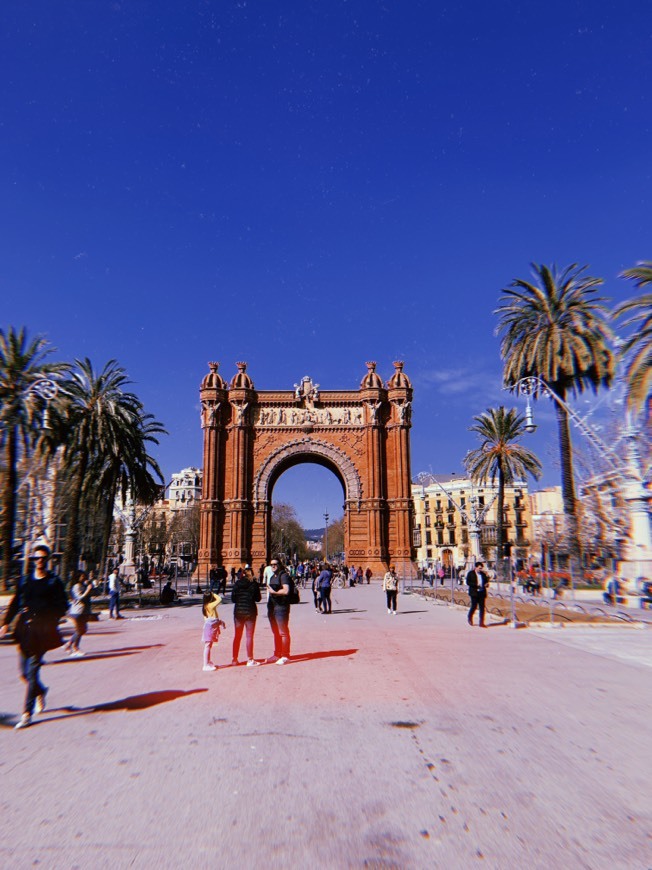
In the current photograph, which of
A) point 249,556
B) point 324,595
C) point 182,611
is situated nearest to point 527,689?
point 324,595

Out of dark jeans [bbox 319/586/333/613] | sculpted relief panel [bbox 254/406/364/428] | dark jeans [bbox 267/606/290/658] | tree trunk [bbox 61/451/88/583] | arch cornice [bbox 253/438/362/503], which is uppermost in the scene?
sculpted relief panel [bbox 254/406/364/428]

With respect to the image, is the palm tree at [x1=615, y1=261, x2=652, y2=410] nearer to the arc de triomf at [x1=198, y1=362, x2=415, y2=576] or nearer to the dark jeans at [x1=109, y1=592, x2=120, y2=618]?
the dark jeans at [x1=109, y1=592, x2=120, y2=618]

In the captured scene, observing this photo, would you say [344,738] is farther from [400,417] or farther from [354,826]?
[400,417]

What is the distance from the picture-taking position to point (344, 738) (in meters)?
5.91

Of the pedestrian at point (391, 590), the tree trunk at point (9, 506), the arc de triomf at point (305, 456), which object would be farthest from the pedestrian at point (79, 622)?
the arc de triomf at point (305, 456)

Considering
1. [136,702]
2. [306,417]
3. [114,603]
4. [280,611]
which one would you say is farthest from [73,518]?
[306,417]

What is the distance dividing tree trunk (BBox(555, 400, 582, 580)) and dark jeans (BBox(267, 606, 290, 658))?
→ 2101 cm

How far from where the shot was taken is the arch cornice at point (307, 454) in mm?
49594

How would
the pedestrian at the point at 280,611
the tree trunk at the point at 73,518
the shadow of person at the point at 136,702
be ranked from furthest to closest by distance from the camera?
the tree trunk at the point at 73,518 → the pedestrian at the point at 280,611 → the shadow of person at the point at 136,702

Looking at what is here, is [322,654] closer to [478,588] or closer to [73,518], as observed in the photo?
[478,588]

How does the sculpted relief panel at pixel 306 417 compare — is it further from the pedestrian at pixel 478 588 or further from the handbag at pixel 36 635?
the handbag at pixel 36 635

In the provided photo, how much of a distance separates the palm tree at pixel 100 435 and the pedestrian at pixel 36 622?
1931 cm

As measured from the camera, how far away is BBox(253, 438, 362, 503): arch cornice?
4959 cm

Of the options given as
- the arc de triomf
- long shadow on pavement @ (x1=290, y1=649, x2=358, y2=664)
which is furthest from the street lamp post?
the arc de triomf
